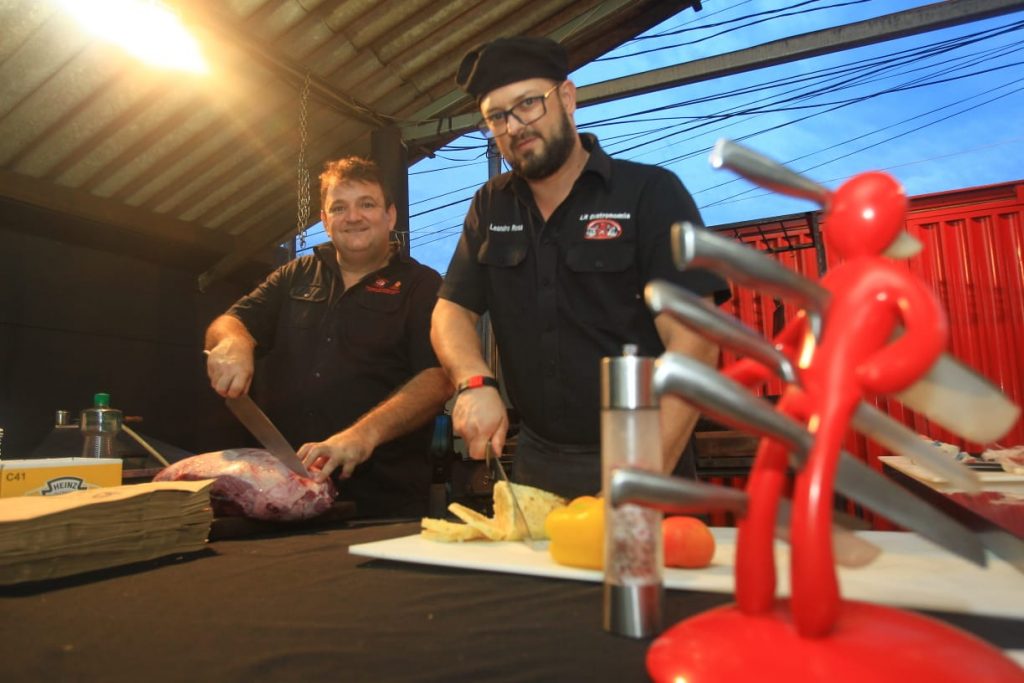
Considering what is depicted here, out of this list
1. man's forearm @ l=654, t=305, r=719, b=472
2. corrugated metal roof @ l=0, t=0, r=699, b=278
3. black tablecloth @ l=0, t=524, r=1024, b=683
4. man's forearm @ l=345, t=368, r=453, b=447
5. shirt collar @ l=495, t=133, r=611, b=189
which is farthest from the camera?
corrugated metal roof @ l=0, t=0, r=699, b=278

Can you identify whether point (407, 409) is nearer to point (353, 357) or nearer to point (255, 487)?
point (353, 357)

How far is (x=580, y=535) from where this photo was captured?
958 millimetres

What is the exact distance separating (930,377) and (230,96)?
5757 mm

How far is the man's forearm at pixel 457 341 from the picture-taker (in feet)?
5.92

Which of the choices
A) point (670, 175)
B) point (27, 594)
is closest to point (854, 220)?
point (27, 594)

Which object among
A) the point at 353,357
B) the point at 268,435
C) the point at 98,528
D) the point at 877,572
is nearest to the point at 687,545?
the point at 877,572

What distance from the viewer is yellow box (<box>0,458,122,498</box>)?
1451mm

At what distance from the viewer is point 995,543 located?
0.90 m

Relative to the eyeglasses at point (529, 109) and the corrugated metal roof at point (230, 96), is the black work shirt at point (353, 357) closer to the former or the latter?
the eyeglasses at point (529, 109)

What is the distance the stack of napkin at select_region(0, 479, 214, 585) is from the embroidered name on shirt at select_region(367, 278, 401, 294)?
152cm

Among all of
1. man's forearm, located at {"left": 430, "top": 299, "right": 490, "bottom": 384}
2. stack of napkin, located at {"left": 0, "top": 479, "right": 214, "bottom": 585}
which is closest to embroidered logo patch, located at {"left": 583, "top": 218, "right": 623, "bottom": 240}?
man's forearm, located at {"left": 430, "top": 299, "right": 490, "bottom": 384}

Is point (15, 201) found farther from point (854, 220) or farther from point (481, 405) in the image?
point (854, 220)

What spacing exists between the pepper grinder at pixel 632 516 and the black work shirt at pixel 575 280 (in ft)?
3.82

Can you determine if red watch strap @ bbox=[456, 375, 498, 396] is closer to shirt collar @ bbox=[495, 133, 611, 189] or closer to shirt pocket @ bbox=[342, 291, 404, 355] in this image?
shirt collar @ bbox=[495, 133, 611, 189]
